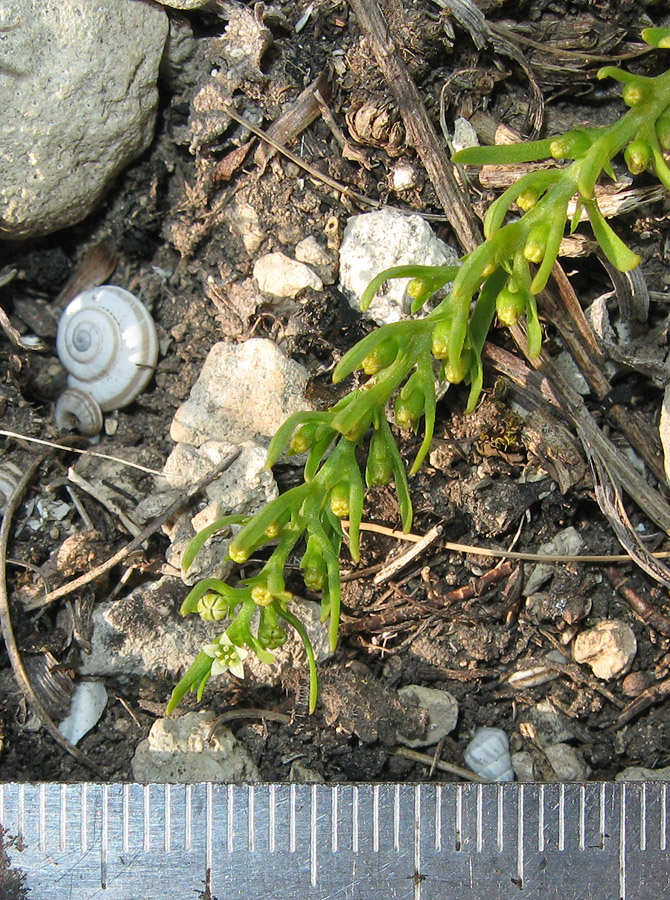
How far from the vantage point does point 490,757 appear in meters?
2.94

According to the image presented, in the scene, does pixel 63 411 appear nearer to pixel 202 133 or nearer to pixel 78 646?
pixel 78 646

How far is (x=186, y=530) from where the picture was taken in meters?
2.98

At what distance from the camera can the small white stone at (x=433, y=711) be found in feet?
9.72

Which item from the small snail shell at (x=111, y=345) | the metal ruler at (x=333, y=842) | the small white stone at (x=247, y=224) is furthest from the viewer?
the small snail shell at (x=111, y=345)

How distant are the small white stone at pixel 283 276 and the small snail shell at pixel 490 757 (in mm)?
1906

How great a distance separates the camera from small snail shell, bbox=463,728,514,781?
9.62 feet

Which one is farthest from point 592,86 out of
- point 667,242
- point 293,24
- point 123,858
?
point 123,858

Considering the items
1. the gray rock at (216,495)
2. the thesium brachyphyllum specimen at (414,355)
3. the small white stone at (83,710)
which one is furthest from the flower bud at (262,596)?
the small white stone at (83,710)

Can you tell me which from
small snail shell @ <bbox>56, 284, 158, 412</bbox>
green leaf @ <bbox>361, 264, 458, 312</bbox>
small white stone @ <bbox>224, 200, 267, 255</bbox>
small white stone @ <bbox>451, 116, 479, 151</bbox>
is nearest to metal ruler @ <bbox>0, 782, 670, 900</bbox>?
small snail shell @ <bbox>56, 284, 158, 412</bbox>

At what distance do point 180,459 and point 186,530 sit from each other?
0.29 m

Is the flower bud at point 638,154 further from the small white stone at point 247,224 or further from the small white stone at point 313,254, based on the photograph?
the small white stone at point 247,224

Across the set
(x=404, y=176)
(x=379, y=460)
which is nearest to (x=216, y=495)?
(x=379, y=460)

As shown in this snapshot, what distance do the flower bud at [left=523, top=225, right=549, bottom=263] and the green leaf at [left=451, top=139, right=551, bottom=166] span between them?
239 millimetres

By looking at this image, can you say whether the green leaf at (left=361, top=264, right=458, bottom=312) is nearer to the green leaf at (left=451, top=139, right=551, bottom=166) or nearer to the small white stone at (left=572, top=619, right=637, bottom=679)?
the green leaf at (left=451, top=139, right=551, bottom=166)
